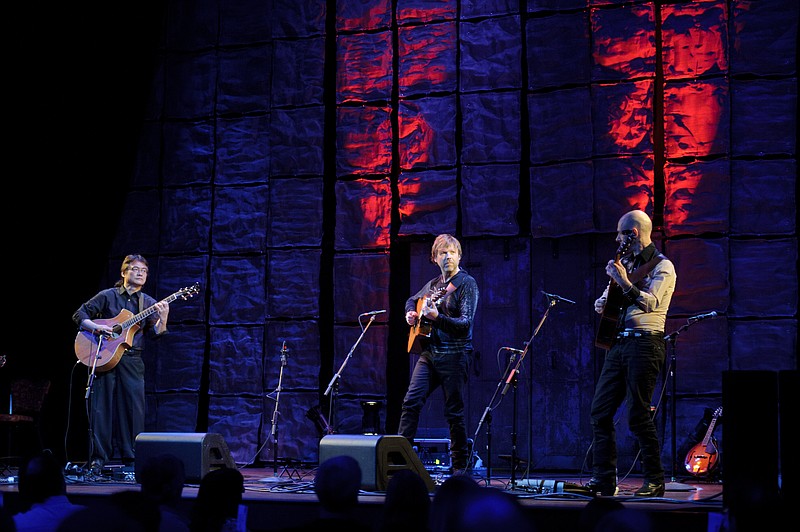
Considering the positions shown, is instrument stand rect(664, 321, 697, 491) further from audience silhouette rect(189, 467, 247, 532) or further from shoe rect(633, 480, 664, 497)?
audience silhouette rect(189, 467, 247, 532)

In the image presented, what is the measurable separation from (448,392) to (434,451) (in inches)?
38.3

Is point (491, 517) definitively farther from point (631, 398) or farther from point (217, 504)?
point (631, 398)

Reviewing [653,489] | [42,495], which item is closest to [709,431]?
[653,489]

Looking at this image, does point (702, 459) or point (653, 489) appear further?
point (702, 459)

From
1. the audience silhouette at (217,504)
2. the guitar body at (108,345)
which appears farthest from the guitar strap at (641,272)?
the guitar body at (108,345)

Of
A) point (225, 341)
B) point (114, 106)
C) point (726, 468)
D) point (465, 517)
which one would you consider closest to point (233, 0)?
point (114, 106)

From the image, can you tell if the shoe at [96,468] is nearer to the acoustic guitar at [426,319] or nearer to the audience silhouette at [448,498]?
the acoustic guitar at [426,319]

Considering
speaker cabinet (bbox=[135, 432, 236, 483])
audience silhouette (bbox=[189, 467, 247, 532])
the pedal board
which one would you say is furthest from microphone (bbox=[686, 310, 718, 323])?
audience silhouette (bbox=[189, 467, 247, 532])

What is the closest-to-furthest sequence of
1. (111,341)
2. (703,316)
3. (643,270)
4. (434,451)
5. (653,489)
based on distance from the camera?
1. (653,489)
2. (643,270)
3. (703,316)
4. (434,451)
5. (111,341)

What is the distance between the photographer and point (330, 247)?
1072 centimetres

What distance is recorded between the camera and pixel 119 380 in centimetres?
917

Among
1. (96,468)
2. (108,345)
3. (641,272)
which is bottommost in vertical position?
(96,468)

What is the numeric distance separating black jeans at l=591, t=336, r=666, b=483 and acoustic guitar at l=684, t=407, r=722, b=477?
188 centimetres

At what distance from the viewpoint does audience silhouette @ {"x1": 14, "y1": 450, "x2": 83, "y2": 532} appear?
3969 millimetres
